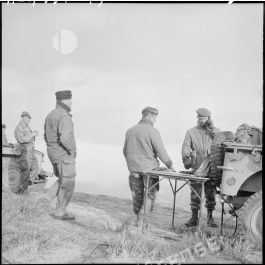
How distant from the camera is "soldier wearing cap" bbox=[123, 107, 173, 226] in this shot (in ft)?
23.8

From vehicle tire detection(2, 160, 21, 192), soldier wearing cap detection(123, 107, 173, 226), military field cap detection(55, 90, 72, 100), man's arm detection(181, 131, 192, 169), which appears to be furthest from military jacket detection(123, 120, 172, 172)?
vehicle tire detection(2, 160, 21, 192)

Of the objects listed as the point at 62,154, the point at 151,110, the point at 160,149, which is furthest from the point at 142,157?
the point at 62,154

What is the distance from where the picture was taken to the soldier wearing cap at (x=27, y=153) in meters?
10.6

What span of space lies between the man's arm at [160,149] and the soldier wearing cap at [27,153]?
4.27 metres

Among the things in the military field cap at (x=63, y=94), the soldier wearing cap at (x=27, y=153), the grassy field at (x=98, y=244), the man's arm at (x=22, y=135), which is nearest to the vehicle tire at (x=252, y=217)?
the grassy field at (x=98, y=244)

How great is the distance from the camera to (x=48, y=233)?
227 inches

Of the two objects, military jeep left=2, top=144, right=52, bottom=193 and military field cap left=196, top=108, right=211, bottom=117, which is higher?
military field cap left=196, top=108, right=211, bottom=117

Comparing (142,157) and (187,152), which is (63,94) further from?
(187,152)

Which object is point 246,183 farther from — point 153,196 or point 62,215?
point 62,215

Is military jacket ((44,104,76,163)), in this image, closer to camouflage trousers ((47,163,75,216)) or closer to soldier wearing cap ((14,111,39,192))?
camouflage trousers ((47,163,75,216))

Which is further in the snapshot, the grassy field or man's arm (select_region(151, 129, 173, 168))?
man's arm (select_region(151, 129, 173, 168))

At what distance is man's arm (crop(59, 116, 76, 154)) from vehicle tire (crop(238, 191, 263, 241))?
10.3 ft

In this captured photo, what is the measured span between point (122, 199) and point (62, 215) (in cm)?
571

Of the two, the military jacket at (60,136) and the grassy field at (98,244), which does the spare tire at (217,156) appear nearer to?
the grassy field at (98,244)
